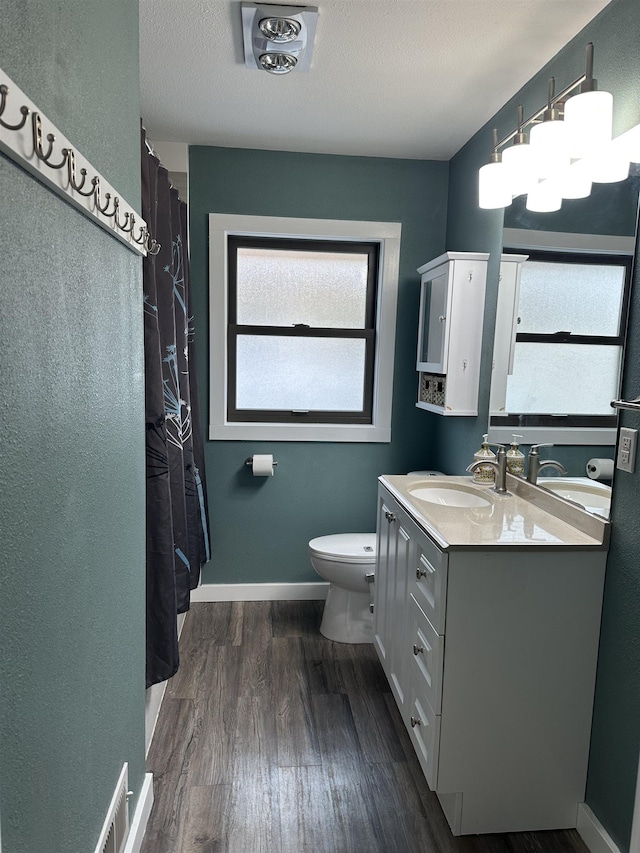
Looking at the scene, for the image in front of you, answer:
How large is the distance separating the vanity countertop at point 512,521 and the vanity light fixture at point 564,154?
102 centimetres

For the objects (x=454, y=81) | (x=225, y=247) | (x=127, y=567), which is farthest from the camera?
(x=225, y=247)

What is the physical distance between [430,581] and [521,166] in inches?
55.6

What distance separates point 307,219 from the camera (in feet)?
10.3

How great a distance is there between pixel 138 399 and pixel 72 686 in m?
0.75

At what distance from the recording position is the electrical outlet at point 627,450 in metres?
1.62

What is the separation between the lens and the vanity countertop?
1.71 metres

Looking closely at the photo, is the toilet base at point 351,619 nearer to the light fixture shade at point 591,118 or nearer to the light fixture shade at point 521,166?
the light fixture shade at point 521,166

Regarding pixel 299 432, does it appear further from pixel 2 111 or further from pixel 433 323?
pixel 2 111

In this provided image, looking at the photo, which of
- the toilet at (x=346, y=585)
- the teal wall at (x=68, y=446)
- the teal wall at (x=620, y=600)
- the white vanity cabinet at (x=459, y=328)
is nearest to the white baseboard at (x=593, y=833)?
the teal wall at (x=620, y=600)

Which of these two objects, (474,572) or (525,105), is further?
(525,105)

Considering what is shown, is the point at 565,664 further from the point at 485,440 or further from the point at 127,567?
the point at 127,567

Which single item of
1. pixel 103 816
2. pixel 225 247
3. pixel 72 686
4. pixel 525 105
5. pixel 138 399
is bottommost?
pixel 103 816

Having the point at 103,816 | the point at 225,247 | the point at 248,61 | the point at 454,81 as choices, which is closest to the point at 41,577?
the point at 103,816

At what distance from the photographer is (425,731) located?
1.79 meters
